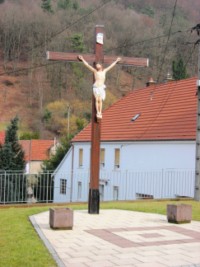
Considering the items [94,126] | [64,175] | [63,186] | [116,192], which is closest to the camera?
[94,126]

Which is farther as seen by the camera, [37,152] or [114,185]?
[37,152]

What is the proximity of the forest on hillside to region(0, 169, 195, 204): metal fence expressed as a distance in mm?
32260

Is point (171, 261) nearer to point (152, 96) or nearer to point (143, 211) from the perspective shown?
point (143, 211)

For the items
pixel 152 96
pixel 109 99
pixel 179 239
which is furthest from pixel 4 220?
pixel 109 99

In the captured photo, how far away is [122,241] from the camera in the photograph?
29.2ft

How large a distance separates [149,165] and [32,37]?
2338 inches

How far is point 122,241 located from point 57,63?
7170 centimetres

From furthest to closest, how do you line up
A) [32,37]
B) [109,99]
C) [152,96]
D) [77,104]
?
[32,37], [77,104], [109,99], [152,96]

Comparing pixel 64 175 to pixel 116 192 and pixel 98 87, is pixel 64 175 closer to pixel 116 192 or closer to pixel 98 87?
pixel 116 192

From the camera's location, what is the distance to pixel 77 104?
7381 cm

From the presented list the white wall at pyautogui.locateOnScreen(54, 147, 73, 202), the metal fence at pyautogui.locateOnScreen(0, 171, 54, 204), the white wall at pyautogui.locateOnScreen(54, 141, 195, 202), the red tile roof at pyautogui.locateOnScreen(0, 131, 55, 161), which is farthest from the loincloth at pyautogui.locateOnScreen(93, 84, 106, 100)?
the red tile roof at pyautogui.locateOnScreen(0, 131, 55, 161)

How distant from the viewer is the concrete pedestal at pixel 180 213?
11200 mm

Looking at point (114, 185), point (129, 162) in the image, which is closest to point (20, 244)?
point (114, 185)

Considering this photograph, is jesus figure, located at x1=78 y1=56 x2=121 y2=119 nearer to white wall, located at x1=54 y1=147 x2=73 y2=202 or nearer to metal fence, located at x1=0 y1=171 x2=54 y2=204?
metal fence, located at x1=0 y1=171 x2=54 y2=204
